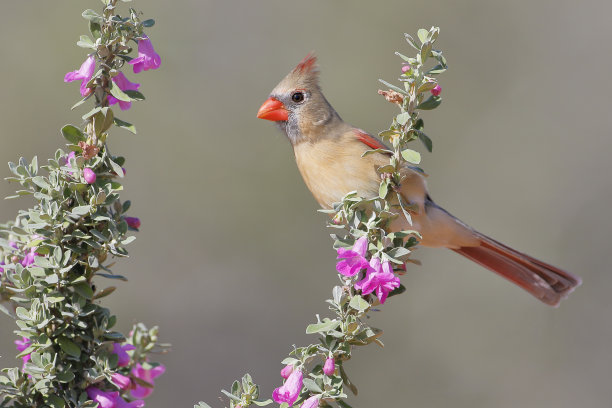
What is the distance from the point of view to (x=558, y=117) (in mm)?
7273

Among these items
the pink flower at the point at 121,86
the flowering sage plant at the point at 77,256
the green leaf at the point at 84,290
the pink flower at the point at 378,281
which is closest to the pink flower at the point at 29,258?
the flowering sage plant at the point at 77,256

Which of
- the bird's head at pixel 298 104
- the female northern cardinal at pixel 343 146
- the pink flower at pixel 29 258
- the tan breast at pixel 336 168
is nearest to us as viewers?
the pink flower at pixel 29 258

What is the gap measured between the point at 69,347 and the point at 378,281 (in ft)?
2.02

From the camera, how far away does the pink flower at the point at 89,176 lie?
1474 mm

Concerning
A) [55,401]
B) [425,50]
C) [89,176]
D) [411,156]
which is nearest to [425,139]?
[411,156]

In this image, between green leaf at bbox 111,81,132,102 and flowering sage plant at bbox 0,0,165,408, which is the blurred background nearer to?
flowering sage plant at bbox 0,0,165,408

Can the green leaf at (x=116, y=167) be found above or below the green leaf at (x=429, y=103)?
below

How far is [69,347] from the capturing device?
4.83 ft

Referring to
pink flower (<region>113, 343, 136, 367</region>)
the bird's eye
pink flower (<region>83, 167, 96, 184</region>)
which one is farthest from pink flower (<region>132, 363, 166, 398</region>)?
the bird's eye

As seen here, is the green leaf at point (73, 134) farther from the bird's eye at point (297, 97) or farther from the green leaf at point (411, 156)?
the bird's eye at point (297, 97)

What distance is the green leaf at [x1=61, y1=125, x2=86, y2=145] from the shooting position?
4.99 feet

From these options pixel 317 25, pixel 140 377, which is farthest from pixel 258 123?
pixel 140 377

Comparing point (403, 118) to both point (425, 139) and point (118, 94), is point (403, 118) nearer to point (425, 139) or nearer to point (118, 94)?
point (425, 139)

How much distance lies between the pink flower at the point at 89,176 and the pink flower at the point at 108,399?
15.7 inches
